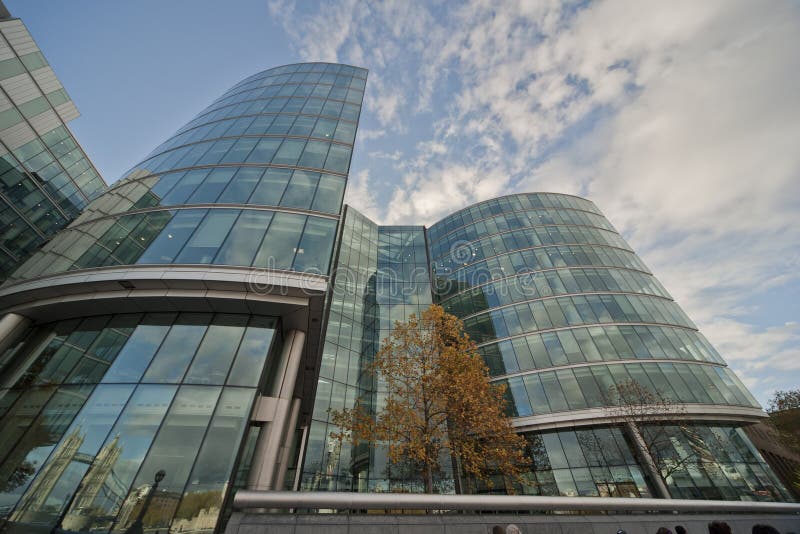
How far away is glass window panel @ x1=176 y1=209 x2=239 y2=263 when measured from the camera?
1193 centimetres

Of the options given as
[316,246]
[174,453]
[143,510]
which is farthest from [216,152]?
[143,510]

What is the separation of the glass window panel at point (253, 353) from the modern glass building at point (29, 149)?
18.1 m

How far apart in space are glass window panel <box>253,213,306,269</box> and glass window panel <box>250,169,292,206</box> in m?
1.23

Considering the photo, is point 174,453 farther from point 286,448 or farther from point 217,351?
point 286,448

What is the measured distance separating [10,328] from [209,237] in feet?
A: 26.2

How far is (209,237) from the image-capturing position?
12719 mm

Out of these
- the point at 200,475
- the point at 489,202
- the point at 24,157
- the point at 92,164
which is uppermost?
the point at 489,202

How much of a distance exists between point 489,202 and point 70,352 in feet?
140

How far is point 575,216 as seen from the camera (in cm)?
3878

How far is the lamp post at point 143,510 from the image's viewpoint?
7.20 m

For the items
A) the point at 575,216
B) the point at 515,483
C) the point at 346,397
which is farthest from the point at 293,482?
the point at 575,216

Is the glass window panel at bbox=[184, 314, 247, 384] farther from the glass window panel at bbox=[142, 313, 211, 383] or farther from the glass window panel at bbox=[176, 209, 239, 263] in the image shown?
the glass window panel at bbox=[176, 209, 239, 263]

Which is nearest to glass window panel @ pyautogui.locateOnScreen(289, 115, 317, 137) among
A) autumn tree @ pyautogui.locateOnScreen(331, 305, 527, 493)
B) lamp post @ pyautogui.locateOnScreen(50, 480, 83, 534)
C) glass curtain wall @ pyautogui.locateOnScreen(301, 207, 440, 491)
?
glass curtain wall @ pyautogui.locateOnScreen(301, 207, 440, 491)

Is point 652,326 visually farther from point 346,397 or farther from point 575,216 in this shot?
Answer: point 346,397
